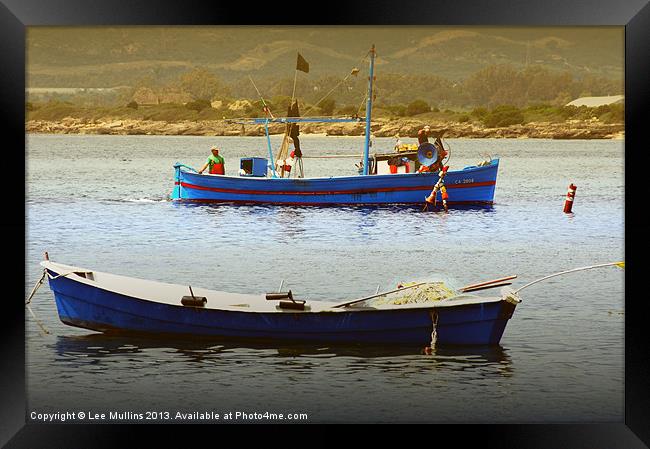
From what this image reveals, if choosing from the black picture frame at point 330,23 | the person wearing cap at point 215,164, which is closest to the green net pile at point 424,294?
the black picture frame at point 330,23

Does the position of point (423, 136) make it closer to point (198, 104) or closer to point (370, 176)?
point (370, 176)

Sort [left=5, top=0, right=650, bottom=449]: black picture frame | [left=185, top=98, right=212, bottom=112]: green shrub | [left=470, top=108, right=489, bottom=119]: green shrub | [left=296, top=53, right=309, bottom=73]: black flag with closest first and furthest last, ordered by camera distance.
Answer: [left=5, top=0, right=650, bottom=449]: black picture frame → [left=296, top=53, right=309, bottom=73]: black flag → [left=470, top=108, right=489, bottom=119]: green shrub → [left=185, top=98, right=212, bottom=112]: green shrub

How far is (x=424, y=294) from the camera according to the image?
1634cm

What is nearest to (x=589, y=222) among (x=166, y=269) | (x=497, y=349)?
(x=497, y=349)

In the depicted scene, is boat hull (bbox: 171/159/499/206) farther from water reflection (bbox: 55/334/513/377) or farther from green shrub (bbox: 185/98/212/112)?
water reflection (bbox: 55/334/513/377)

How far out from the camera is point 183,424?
1454 cm

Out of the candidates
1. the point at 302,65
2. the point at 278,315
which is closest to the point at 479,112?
the point at 302,65

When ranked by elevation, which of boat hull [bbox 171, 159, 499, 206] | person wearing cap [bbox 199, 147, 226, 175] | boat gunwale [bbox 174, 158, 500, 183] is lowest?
boat hull [bbox 171, 159, 499, 206]

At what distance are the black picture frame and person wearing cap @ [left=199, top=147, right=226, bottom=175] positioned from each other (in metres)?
9.53

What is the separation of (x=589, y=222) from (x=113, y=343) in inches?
274

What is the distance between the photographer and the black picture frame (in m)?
13.8

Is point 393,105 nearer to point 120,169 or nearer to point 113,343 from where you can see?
point 120,169

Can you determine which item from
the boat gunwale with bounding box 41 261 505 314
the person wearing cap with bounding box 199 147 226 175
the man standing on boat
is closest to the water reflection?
the boat gunwale with bounding box 41 261 505 314
